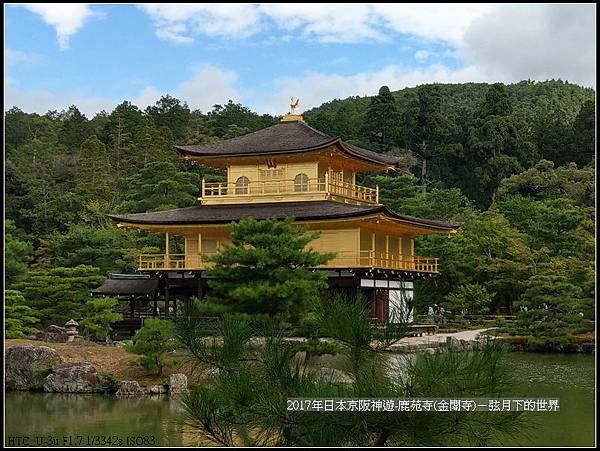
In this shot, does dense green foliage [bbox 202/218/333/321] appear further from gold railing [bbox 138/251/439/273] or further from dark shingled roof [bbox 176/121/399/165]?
dark shingled roof [bbox 176/121/399/165]

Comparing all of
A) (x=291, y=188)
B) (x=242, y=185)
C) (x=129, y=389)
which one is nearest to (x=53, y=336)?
(x=129, y=389)

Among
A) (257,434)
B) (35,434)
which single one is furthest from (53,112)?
(257,434)

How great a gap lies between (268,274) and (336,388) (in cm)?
1007

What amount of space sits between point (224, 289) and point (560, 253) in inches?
561

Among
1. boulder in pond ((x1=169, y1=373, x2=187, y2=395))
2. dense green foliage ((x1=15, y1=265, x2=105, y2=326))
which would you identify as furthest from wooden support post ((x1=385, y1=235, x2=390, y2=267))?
boulder in pond ((x1=169, y1=373, x2=187, y2=395))

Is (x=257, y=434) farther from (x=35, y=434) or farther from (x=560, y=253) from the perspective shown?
(x=560, y=253)

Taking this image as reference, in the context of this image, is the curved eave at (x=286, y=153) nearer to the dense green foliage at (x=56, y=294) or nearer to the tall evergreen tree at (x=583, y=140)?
the dense green foliage at (x=56, y=294)

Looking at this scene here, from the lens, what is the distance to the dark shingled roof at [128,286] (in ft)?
70.8

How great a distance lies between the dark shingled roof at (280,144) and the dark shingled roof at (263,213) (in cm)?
142

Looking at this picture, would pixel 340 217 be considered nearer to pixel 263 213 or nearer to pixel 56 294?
pixel 263 213

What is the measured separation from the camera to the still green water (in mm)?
9539

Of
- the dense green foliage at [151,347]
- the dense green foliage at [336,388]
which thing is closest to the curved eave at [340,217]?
the dense green foliage at [151,347]

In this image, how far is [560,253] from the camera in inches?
1016

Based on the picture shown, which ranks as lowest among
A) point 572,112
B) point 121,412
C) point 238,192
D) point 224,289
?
point 121,412
